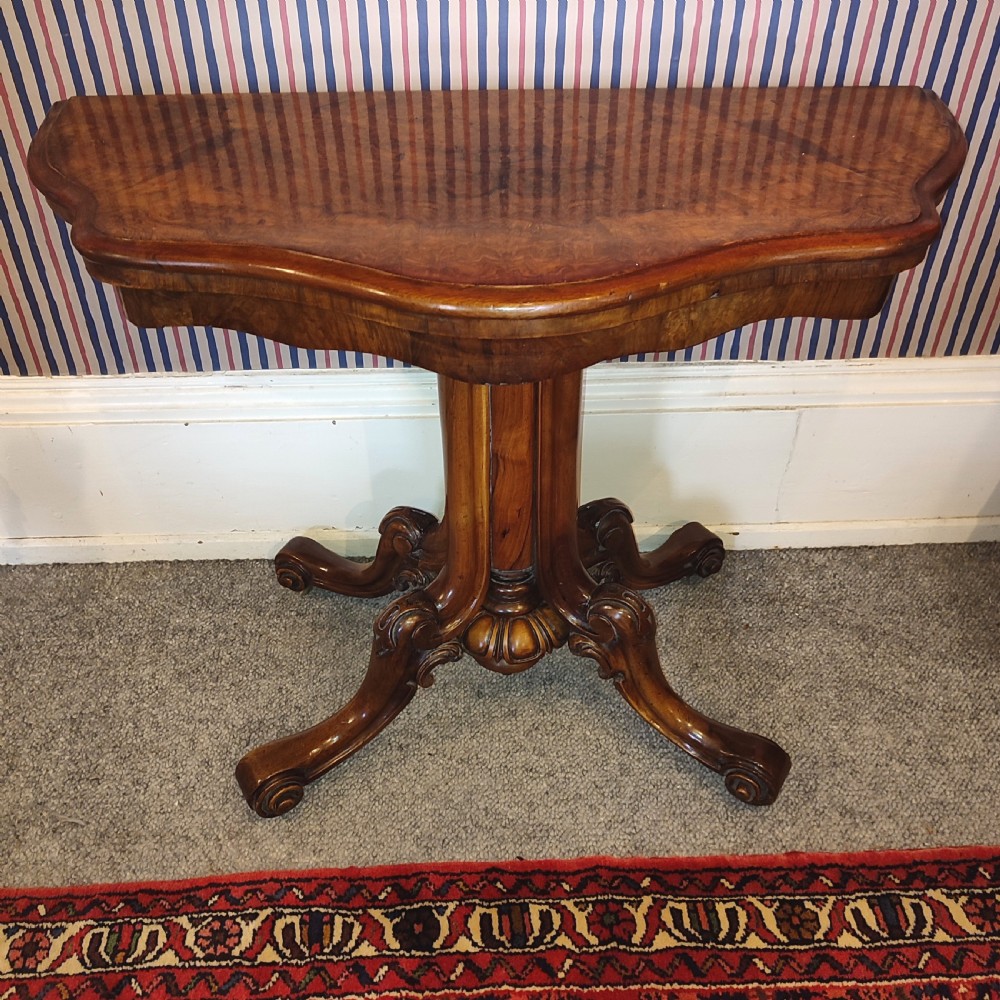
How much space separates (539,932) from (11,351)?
1039 millimetres

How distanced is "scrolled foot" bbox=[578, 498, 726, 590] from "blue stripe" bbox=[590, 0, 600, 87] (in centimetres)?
55

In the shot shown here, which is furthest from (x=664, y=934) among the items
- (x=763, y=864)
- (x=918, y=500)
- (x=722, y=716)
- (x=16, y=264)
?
(x=16, y=264)

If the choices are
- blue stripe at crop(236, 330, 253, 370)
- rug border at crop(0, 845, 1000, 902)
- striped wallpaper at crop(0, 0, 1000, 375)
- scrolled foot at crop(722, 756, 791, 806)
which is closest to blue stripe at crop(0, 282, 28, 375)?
striped wallpaper at crop(0, 0, 1000, 375)

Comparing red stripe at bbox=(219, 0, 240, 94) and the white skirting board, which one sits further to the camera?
the white skirting board

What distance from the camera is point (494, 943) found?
1107 mm

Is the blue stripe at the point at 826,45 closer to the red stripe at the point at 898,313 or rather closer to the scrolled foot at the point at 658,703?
the red stripe at the point at 898,313

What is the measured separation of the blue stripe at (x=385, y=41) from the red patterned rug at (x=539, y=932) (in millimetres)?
933

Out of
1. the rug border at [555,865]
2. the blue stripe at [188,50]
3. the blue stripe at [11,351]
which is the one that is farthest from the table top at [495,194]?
the rug border at [555,865]

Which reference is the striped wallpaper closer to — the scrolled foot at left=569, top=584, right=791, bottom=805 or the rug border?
the scrolled foot at left=569, top=584, right=791, bottom=805

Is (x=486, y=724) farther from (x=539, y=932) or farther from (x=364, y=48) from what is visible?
(x=364, y=48)

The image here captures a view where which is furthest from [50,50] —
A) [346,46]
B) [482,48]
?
[482,48]

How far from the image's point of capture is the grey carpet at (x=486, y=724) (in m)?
1.22

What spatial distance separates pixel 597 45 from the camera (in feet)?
3.79

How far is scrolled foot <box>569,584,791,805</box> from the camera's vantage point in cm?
120
